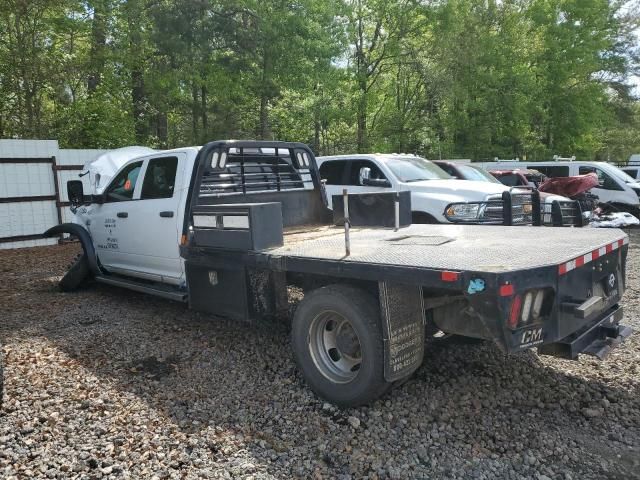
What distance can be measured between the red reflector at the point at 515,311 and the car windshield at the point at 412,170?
5965mm

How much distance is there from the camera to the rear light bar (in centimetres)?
312

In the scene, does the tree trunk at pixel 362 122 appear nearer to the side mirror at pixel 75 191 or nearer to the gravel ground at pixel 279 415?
the side mirror at pixel 75 191

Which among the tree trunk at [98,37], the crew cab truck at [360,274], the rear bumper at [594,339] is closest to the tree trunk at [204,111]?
the tree trunk at [98,37]

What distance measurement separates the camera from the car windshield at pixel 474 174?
37.4 feet

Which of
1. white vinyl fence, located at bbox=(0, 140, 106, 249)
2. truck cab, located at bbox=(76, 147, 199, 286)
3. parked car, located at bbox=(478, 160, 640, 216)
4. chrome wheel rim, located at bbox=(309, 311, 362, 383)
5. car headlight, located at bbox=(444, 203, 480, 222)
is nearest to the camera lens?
chrome wheel rim, located at bbox=(309, 311, 362, 383)

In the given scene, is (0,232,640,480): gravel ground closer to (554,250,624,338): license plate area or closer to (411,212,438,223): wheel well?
(554,250,624,338): license plate area

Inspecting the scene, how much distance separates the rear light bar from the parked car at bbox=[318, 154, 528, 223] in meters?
3.38

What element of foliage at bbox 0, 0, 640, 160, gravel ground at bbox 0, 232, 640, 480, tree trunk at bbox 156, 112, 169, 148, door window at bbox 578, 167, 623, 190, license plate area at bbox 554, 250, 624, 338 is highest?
foliage at bbox 0, 0, 640, 160

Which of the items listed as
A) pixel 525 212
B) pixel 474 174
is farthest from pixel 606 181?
pixel 525 212

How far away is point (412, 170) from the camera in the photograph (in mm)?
9117

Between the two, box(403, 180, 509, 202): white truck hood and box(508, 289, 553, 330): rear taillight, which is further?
box(403, 180, 509, 202): white truck hood

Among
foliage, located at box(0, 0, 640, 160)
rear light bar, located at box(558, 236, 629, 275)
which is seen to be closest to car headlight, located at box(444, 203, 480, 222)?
Result: rear light bar, located at box(558, 236, 629, 275)

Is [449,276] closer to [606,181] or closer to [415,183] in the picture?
[415,183]

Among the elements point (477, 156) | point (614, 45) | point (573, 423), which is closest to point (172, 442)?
point (573, 423)
